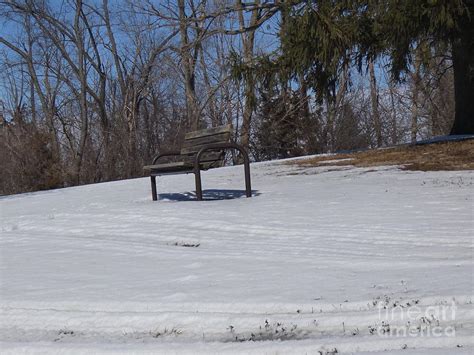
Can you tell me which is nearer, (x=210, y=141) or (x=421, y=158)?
(x=210, y=141)

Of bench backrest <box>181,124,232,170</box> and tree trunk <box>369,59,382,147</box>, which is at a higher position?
tree trunk <box>369,59,382,147</box>

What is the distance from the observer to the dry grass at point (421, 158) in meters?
8.43

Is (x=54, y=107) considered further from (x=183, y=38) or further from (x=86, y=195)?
(x=86, y=195)

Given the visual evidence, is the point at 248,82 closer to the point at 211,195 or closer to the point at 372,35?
the point at 372,35

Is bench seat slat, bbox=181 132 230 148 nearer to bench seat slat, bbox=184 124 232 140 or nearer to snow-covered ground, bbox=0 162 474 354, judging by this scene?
bench seat slat, bbox=184 124 232 140

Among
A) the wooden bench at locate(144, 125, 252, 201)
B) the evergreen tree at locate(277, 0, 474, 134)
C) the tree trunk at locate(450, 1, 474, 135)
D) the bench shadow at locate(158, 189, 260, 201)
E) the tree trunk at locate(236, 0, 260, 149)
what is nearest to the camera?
the wooden bench at locate(144, 125, 252, 201)

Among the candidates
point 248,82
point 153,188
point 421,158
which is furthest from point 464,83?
point 153,188

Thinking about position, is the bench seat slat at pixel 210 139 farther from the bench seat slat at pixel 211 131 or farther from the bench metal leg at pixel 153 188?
the bench metal leg at pixel 153 188

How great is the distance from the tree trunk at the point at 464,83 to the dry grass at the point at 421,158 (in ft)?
7.88

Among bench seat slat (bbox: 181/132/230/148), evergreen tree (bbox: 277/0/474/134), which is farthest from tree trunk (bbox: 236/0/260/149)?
bench seat slat (bbox: 181/132/230/148)

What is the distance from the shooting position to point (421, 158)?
31.6 feet

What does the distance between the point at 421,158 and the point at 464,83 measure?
4.42m

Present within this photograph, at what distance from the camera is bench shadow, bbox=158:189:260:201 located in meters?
7.19

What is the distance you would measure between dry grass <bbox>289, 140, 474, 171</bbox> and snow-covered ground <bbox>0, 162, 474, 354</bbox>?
7.28ft
